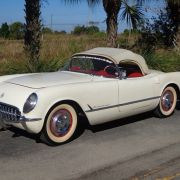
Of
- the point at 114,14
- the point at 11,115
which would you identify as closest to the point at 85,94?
the point at 11,115

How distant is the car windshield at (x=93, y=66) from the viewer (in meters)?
7.08

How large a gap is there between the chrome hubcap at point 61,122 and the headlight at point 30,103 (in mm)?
388

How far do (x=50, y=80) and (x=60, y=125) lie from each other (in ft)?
2.23

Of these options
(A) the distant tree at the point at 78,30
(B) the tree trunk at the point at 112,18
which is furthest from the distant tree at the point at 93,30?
(B) the tree trunk at the point at 112,18

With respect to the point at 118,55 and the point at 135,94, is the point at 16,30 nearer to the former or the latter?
the point at 118,55

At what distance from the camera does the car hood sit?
246 inches

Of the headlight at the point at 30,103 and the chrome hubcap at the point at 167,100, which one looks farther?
the chrome hubcap at the point at 167,100

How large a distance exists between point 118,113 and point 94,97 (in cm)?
61

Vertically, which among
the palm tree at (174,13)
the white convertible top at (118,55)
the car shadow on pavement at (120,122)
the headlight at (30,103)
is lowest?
the car shadow on pavement at (120,122)

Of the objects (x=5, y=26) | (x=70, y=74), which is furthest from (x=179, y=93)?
(x=5, y=26)

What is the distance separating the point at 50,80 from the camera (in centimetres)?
642

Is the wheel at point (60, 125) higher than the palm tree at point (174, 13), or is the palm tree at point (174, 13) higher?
the palm tree at point (174, 13)

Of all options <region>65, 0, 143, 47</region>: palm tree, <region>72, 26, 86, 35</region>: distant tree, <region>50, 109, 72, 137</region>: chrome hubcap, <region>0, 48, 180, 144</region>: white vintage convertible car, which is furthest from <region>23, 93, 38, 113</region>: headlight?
<region>72, 26, 86, 35</region>: distant tree

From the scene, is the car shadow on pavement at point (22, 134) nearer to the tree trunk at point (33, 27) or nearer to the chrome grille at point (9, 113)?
the chrome grille at point (9, 113)
